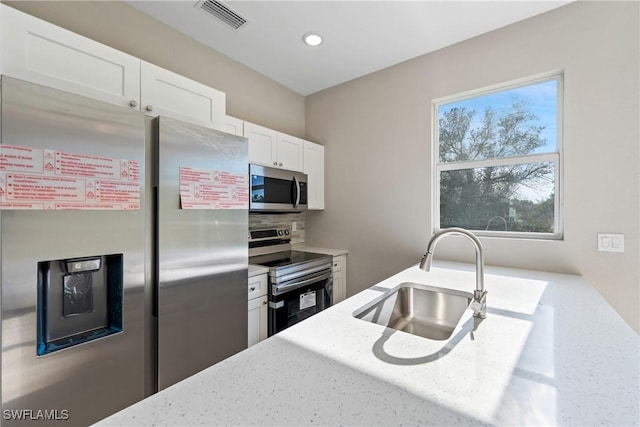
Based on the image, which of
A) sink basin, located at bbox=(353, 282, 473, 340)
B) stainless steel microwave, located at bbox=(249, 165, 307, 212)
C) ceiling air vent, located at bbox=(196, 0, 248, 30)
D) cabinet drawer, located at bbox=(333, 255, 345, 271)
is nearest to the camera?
sink basin, located at bbox=(353, 282, 473, 340)

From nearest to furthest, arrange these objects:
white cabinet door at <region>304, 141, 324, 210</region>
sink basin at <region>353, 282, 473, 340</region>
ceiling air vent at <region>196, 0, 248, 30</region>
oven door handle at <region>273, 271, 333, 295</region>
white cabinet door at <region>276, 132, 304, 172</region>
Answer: sink basin at <region>353, 282, 473, 340</region>
ceiling air vent at <region>196, 0, 248, 30</region>
oven door handle at <region>273, 271, 333, 295</region>
white cabinet door at <region>276, 132, 304, 172</region>
white cabinet door at <region>304, 141, 324, 210</region>

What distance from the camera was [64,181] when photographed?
1.07 meters

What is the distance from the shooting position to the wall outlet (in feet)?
5.31

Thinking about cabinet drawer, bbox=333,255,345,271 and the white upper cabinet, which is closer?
the white upper cabinet

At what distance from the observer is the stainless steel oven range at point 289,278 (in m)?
2.08

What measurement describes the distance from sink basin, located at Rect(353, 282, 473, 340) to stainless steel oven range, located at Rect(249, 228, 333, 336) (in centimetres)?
97

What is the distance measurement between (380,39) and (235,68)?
1.31m

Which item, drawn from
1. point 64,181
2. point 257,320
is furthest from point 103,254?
point 257,320

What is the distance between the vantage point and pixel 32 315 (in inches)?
39.4

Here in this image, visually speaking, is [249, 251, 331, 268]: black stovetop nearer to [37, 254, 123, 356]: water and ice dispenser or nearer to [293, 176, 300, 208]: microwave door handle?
[293, 176, 300, 208]: microwave door handle

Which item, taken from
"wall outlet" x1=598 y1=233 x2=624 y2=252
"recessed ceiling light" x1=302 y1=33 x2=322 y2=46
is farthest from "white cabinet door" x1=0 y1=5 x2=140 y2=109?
"wall outlet" x1=598 y1=233 x2=624 y2=252

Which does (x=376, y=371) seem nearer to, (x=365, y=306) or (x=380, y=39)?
(x=365, y=306)

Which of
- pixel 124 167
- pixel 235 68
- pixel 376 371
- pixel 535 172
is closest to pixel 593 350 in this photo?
pixel 376 371

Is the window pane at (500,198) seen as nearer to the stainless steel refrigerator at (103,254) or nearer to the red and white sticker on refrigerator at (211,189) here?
the red and white sticker on refrigerator at (211,189)
